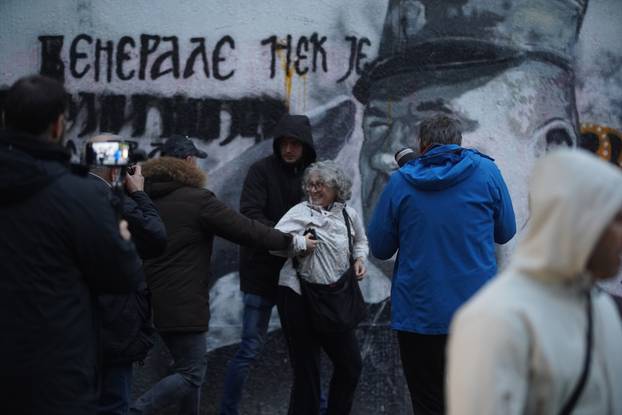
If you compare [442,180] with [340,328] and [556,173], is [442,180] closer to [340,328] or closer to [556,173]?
[340,328]

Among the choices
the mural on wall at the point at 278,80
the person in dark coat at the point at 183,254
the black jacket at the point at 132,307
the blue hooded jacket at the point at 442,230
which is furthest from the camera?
the mural on wall at the point at 278,80

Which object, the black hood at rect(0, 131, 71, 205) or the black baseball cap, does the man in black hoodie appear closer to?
the black baseball cap

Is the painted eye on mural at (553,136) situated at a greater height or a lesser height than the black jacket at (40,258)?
greater

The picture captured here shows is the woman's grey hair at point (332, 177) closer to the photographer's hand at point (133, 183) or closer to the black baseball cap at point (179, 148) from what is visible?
the black baseball cap at point (179, 148)

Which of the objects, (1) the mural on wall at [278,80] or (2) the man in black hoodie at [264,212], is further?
(1) the mural on wall at [278,80]

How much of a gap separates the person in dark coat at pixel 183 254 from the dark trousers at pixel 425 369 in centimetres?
102

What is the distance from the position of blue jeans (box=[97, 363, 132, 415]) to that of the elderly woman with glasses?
1355 mm

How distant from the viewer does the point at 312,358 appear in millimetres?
6363

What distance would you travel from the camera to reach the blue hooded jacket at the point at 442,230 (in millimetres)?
5184

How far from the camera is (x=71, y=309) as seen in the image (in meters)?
3.68

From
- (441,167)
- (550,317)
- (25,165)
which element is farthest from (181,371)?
(550,317)

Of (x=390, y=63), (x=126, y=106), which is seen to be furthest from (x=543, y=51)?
(x=126, y=106)

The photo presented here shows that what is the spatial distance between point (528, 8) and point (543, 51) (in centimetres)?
30

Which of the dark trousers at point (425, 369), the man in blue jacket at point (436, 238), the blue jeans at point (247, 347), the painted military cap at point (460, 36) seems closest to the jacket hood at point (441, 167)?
the man in blue jacket at point (436, 238)
